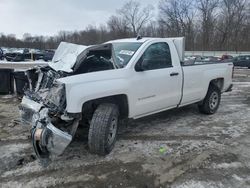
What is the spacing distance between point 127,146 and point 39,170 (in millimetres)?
1577

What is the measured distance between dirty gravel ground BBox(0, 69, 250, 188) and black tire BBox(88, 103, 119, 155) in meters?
0.19

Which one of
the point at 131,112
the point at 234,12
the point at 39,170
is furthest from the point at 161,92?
the point at 234,12

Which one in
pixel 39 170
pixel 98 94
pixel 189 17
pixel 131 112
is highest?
pixel 189 17

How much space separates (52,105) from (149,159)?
1.72 m

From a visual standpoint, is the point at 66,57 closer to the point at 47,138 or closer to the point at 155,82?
the point at 155,82

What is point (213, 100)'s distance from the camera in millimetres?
7406

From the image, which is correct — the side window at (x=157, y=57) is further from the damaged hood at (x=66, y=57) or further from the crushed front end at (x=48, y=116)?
the crushed front end at (x=48, y=116)

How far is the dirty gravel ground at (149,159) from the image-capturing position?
386cm

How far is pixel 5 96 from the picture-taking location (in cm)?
1002

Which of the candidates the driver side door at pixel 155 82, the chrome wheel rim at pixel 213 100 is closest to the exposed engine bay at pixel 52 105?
the driver side door at pixel 155 82

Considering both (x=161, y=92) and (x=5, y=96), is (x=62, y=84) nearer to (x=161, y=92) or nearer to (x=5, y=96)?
(x=161, y=92)

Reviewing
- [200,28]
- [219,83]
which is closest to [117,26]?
[200,28]

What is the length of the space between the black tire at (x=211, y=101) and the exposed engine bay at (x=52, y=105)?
10.2 ft

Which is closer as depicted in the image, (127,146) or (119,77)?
(119,77)
